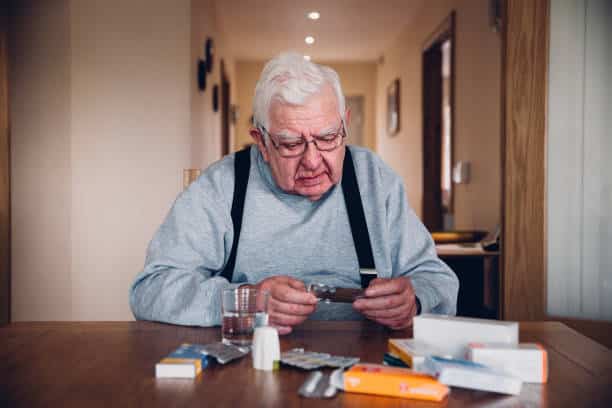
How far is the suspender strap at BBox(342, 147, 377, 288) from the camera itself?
4.98ft

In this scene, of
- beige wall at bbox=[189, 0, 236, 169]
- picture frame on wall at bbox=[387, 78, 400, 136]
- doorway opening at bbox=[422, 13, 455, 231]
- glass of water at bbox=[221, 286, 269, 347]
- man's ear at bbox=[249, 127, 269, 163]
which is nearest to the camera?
glass of water at bbox=[221, 286, 269, 347]

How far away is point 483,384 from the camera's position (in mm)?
833

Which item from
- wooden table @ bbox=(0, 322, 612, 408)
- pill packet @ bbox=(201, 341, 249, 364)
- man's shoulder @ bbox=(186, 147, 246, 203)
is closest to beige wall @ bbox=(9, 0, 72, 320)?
man's shoulder @ bbox=(186, 147, 246, 203)

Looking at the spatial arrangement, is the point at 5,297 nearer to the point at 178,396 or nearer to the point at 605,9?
the point at 178,396

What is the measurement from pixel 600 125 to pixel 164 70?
2.66m

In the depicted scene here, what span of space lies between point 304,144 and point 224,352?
0.64 metres

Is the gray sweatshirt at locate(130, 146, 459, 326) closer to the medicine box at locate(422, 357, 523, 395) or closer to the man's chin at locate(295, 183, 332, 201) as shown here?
the man's chin at locate(295, 183, 332, 201)

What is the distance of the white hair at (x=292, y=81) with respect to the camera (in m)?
1.45

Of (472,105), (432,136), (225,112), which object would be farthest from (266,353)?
(225,112)

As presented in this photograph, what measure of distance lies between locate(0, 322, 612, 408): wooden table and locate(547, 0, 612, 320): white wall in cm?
131

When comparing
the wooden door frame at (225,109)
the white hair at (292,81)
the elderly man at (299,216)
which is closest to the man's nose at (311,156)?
the elderly man at (299,216)

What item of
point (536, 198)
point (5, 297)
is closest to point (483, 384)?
point (536, 198)

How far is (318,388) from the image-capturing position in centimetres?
83

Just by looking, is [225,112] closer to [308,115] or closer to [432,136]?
[432,136]
